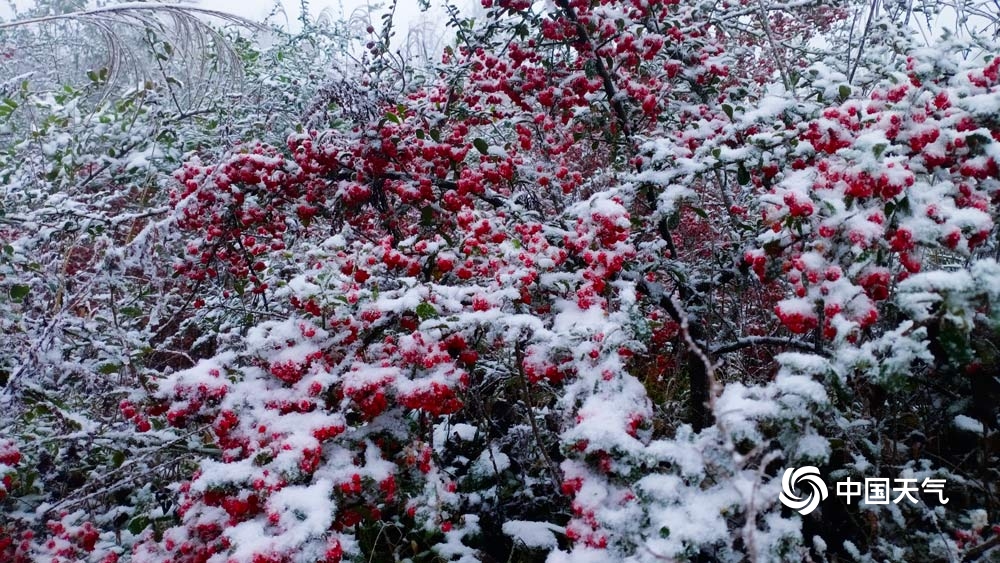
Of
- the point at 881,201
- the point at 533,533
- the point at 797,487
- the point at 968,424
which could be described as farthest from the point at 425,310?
the point at 968,424

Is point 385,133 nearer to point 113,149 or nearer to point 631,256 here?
point 631,256

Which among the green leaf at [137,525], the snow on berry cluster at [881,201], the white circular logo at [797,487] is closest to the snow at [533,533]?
the white circular logo at [797,487]

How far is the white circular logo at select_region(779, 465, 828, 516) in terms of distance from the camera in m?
1.70

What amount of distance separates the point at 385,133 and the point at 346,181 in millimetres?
353

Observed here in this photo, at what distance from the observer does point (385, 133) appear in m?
3.04

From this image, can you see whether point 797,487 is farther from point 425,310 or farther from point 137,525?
point 137,525

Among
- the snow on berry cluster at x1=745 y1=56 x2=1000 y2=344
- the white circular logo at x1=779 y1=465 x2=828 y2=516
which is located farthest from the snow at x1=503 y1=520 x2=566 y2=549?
the snow on berry cluster at x1=745 y1=56 x2=1000 y2=344

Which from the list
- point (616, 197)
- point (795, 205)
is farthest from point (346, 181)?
point (795, 205)

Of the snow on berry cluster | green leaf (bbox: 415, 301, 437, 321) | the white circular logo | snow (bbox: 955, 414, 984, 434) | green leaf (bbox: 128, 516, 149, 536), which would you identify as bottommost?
green leaf (bbox: 128, 516, 149, 536)

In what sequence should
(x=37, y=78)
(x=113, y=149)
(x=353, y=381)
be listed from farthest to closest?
(x=37, y=78) → (x=113, y=149) → (x=353, y=381)

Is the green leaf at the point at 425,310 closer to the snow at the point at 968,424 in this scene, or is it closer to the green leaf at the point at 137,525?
the green leaf at the point at 137,525

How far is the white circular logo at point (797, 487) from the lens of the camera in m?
1.70

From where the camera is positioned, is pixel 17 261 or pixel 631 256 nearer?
pixel 631 256

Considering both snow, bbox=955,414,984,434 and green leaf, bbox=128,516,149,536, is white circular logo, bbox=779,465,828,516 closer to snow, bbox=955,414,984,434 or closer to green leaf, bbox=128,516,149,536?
snow, bbox=955,414,984,434
